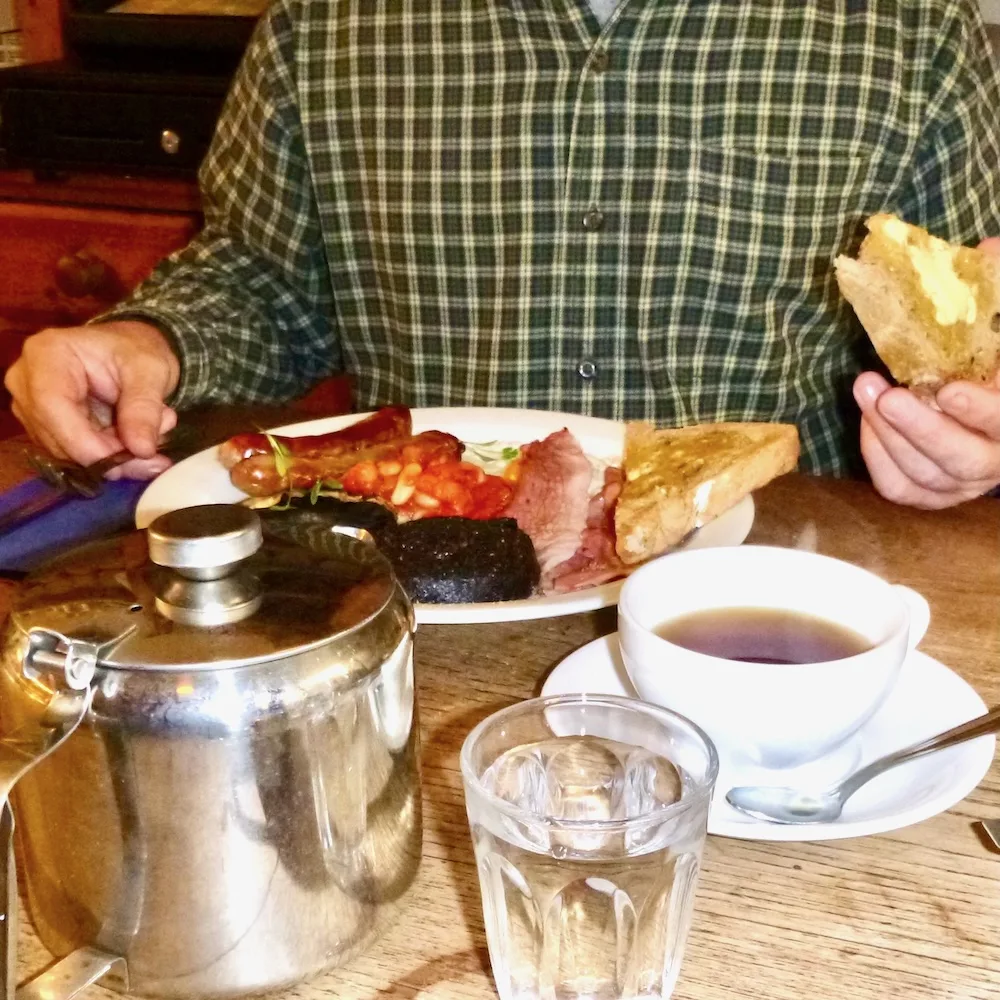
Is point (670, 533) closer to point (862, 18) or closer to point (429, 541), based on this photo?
point (429, 541)

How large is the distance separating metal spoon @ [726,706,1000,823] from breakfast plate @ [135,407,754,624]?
0.71ft

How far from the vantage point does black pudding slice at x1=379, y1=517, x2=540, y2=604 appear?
860mm

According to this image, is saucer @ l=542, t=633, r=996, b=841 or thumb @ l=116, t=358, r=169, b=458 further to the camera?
thumb @ l=116, t=358, r=169, b=458

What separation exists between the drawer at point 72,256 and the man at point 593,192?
79 centimetres

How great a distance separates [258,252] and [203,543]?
118 centimetres

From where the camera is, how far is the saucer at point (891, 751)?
61cm

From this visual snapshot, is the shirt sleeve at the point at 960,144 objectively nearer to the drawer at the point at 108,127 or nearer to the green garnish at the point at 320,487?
the green garnish at the point at 320,487

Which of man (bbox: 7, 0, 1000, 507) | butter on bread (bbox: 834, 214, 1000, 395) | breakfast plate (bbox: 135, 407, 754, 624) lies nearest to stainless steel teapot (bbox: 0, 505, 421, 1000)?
breakfast plate (bbox: 135, 407, 754, 624)

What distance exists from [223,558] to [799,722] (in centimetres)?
31

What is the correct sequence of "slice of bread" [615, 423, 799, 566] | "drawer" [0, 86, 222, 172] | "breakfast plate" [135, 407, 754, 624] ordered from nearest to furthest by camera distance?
"breakfast plate" [135, 407, 754, 624]
"slice of bread" [615, 423, 799, 566]
"drawer" [0, 86, 222, 172]

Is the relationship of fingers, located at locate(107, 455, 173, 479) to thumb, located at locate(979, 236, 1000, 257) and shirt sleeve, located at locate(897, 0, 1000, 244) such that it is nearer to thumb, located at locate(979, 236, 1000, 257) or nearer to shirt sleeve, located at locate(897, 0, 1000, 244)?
thumb, located at locate(979, 236, 1000, 257)

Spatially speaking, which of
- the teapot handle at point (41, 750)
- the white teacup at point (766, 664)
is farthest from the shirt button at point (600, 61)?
the teapot handle at point (41, 750)

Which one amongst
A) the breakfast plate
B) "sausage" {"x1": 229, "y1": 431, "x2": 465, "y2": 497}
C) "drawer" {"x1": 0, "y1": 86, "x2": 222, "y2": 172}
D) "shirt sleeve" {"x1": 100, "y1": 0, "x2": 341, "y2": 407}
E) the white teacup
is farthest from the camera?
"drawer" {"x1": 0, "y1": 86, "x2": 222, "y2": 172}

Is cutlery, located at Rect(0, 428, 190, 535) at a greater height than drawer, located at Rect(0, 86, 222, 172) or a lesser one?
lesser
